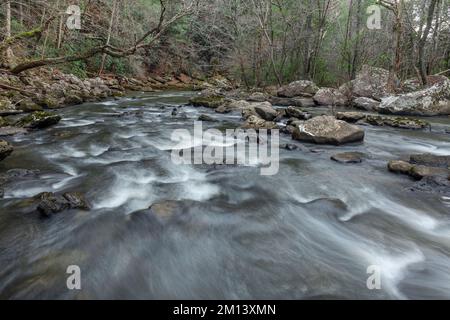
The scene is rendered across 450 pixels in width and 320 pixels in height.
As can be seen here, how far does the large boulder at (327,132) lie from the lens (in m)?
6.64

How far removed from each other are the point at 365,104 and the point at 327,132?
645 centimetres

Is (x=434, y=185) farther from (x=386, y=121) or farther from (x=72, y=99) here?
(x=72, y=99)

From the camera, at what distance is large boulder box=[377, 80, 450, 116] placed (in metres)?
10.4

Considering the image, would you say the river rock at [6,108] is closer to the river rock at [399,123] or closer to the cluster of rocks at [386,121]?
the cluster of rocks at [386,121]

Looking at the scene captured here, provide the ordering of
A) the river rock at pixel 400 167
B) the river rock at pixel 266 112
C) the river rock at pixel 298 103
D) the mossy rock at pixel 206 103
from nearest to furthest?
the river rock at pixel 400 167 → the river rock at pixel 266 112 → the mossy rock at pixel 206 103 → the river rock at pixel 298 103

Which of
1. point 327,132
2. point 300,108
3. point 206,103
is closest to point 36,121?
point 206,103

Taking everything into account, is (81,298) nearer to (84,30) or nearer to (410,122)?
(410,122)

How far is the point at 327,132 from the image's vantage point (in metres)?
6.66

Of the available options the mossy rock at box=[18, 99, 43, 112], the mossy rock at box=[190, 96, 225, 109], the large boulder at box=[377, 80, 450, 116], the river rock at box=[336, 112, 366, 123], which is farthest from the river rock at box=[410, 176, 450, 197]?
the mossy rock at box=[18, 99, 43, 112]

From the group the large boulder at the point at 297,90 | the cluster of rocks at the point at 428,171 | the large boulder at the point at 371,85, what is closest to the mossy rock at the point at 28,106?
the cluster of rocks at the point at 428,171

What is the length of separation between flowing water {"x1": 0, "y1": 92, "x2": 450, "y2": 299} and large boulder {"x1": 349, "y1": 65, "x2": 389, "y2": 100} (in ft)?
29.4

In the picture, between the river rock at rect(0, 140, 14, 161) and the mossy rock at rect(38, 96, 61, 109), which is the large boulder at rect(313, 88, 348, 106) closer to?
the mossy rock at rect(38, 96, 61, 109)

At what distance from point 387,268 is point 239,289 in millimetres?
1332

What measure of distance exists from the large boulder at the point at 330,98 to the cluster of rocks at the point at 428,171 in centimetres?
807
